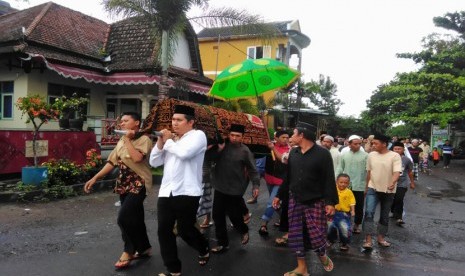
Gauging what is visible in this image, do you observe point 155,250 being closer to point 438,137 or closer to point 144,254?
point 144,254

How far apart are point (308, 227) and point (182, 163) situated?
1534 mm

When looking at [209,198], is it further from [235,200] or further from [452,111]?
[452,111]

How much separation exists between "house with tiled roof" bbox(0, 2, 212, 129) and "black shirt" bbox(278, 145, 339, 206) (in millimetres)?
8626

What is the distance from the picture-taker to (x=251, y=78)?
231 inches

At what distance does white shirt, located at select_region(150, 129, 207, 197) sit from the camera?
3.71m

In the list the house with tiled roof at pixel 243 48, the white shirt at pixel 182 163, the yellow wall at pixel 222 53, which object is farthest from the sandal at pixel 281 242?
the yellow wall at pixel 222 53

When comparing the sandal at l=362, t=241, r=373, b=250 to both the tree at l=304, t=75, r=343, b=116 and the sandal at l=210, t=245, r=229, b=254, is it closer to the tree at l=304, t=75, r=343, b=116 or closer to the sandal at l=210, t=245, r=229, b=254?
the sandal at l=210, t=245, r=229, b=254

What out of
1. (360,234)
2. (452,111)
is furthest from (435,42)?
(360,234)

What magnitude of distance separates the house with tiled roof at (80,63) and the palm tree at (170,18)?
0.43 metres

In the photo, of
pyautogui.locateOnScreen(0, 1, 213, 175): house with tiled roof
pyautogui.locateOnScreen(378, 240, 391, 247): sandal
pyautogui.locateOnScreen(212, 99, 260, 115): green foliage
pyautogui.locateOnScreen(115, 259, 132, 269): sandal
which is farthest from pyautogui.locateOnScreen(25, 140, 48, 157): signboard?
pyautogui.locateOnScreen(378, 240, 391, 247): sandal

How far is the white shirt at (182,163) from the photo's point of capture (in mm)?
3715

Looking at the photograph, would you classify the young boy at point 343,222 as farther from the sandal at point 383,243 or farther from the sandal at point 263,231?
the sandal at point 263,231

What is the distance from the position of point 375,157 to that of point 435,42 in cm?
2546

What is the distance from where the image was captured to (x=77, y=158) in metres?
10.9
